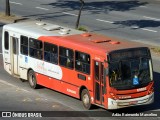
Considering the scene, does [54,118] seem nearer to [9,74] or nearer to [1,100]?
[1,100]

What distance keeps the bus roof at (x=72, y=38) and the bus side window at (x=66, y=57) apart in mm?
244

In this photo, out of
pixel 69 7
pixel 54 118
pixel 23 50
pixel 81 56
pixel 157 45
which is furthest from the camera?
pixel 69 7

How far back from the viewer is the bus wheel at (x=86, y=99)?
2290 centimetres

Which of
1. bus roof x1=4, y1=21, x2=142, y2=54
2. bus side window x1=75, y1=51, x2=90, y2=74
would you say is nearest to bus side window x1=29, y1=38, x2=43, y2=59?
bus roof x1=4, y1=21, x2=142, y2=54

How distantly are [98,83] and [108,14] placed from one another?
85.8 ft

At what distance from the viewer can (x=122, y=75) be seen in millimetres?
21969

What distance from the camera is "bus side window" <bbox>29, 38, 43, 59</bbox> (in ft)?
85.1

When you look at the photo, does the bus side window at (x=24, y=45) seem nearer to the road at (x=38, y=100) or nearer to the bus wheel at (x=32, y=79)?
A: the bus wheel at (x=32, y=79)

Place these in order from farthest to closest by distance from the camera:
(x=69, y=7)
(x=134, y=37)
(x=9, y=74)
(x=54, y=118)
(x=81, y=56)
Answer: (x=69, y=7), (x=134, y=37), (x=9, y=74), (x=81, y=56), (x=54, y=118)

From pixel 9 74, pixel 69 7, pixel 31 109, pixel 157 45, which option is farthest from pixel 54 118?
pixel 69 7

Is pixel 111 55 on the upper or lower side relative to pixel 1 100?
upper

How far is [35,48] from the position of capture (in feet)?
86.3

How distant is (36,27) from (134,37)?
12669mm

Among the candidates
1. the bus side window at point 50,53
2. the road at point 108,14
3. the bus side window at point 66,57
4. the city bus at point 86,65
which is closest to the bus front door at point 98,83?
the city bus at point 86,65
